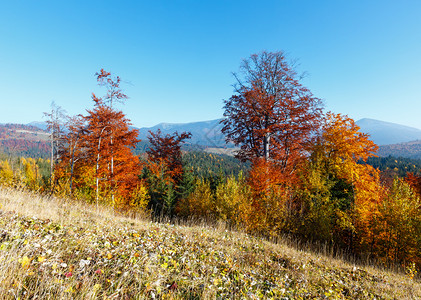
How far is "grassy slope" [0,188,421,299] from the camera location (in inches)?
121

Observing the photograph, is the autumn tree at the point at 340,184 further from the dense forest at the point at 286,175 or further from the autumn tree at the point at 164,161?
the autumn tree at the point at 164,161

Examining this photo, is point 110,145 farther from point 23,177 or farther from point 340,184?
point 340,184

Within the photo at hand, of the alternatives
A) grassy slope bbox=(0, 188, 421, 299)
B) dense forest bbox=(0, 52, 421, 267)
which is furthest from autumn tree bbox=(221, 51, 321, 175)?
grassy slope bbox=(0, 188, 421, 299)

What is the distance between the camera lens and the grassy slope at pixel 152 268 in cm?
Answer: 307

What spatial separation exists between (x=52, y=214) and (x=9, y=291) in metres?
4.69

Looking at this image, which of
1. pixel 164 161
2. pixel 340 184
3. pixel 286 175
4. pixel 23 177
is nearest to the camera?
pixel 23 177

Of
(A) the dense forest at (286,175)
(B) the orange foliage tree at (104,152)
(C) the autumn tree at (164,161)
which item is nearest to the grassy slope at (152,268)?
(A) the dense forest at (286,175)

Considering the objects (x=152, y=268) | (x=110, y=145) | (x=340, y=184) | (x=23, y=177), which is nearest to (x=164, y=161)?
(x=110, y=145)

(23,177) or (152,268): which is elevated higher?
(23,177)

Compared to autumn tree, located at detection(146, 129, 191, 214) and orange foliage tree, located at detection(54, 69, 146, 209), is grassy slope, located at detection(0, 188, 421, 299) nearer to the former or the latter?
orange foliage tree, located at detection(54, 69, 146, 209)

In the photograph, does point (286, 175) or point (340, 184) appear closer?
point (286, 175)

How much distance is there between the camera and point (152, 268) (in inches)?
163

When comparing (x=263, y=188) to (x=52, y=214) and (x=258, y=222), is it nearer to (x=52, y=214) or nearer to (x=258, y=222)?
(x=258, y=222)

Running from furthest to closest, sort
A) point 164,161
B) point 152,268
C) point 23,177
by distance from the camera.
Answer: point 164,161, point 23,177, point 152,268
